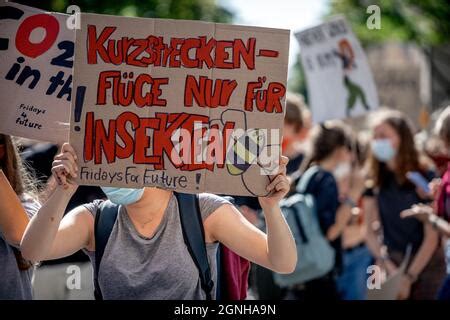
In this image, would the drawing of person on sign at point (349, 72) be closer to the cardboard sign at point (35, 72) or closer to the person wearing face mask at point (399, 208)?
the person wearing face mask at point (399, 208)

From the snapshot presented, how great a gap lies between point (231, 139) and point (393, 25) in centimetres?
1845

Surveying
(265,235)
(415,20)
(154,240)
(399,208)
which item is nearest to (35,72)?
(154,240)

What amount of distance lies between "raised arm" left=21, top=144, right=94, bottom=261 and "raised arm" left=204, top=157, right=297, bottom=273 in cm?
57

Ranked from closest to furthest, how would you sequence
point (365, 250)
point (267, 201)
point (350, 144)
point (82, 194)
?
1. point (267, 201)
2. point (82, 194)
3. point (350, 144)
4. point (365, 250)

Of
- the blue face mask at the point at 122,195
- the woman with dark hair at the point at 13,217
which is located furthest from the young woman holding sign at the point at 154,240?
the woman with dark hair at the point at 13,217

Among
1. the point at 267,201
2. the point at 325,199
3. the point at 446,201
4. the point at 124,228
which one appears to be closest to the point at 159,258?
the point at 124,228

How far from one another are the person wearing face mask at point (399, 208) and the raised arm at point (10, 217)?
10.7ft

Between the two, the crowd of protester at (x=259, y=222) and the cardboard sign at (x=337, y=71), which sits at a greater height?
the cardboard sign at (x=337, y=71)

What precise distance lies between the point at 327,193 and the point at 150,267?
3267mm

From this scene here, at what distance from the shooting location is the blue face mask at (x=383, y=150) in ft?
22.4

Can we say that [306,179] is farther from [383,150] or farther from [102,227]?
[102,227]

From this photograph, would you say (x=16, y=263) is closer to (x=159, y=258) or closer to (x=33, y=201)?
(x=33, y=201)

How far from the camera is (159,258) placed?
3523 mm

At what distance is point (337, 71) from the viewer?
6789 mm
